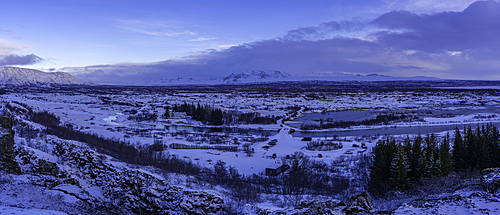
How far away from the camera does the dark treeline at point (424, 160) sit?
20.4 metres

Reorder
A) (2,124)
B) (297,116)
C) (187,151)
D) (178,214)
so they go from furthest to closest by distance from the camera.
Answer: (297,116)
(187,151)
(2,124)
(178,214)

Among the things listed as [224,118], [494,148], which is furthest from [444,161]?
[224,118]

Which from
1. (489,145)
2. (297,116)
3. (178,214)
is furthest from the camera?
(297,116)

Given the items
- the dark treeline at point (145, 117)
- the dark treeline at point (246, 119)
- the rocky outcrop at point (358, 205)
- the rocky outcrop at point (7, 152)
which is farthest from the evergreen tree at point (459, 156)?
the dark treeline at point (145, 117)

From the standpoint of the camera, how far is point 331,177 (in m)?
25.8

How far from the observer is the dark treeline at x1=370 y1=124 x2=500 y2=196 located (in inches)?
803

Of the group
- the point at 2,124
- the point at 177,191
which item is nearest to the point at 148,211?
the point at 177,191

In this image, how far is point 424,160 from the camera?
68.9ft

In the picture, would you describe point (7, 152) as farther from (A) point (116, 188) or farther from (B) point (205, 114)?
(B) point (205, 114)

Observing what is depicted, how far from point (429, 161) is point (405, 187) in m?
2.56

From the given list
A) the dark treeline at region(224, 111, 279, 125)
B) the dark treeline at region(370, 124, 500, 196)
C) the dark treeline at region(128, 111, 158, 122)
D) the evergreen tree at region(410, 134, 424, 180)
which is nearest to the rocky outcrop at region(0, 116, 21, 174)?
the dark treeline at region(370, 124, 500, 196)

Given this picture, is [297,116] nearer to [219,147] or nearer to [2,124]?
[219,147]

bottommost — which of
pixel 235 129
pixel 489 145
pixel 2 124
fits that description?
pixel 235 129

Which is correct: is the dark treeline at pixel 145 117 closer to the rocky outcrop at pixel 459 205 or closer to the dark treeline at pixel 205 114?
the dark treeline at pixel 205 114
